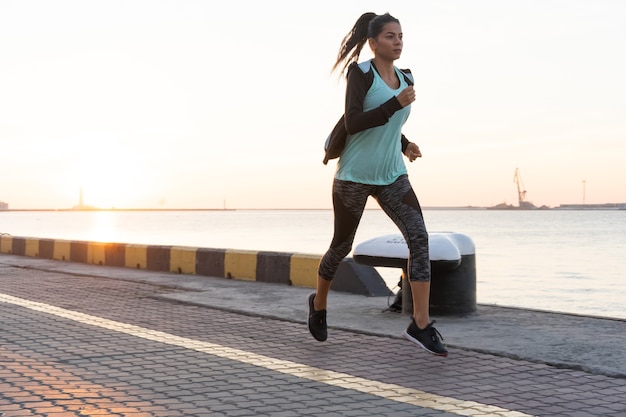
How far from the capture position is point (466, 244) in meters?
6.98

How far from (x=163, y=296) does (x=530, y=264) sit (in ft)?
83.5

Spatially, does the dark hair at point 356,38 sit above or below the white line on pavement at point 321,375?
above

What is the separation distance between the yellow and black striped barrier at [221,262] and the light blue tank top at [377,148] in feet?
11.0

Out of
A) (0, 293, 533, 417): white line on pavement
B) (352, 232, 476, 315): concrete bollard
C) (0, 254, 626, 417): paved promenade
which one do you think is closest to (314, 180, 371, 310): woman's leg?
(0, 254, 626, 417): paved promenade

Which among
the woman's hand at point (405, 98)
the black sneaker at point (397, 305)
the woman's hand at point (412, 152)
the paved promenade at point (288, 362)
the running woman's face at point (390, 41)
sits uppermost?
the running woman's face at point (390, 41)

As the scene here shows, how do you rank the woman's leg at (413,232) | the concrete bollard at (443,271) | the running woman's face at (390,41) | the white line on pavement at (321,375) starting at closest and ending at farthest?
the white line on pavement at (321,375) → the woman's leg at (413,232) → the running woman's face at (390,41) → the concrete bollard at (443,271)

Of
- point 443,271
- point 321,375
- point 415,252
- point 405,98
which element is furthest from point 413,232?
point 443,271

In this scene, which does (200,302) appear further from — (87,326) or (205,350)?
(205,350)

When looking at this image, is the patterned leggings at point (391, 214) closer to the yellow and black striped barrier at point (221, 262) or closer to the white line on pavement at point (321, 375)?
the white line on pavement at point (321, 375)

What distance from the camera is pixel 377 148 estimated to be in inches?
211

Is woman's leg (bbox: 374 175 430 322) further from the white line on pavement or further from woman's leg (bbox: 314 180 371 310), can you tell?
the white line on pavement

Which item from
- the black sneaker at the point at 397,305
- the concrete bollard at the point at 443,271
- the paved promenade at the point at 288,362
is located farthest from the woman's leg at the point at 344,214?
the black sneaker at the point at 397,305

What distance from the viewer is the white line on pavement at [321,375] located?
3949mm

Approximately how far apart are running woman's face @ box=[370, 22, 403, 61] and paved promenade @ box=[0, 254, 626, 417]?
6.10ft
